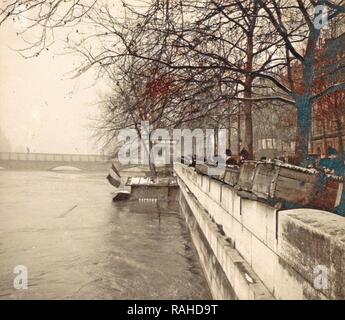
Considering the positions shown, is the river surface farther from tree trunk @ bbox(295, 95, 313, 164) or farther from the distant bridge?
the distant bridge

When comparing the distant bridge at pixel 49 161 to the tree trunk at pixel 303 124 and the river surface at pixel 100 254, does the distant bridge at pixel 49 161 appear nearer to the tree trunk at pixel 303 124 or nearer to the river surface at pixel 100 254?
the river surface at pixel 100 254

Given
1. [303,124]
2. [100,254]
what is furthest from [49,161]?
[303,124]

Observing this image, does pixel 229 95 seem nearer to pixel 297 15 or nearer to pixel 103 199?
pixel 297 15

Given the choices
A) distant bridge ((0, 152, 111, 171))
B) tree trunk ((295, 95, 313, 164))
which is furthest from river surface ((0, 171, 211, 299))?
distant bridge ((0, 152, 111, 171))

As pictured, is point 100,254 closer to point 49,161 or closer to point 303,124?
point 303,124

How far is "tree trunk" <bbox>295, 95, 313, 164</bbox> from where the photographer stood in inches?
370

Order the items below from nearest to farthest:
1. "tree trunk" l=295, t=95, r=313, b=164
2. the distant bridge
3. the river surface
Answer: "tree trunk" l=295, t=95, r=313, b=164
the river surface
the distant bridge

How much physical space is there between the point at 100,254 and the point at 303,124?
8025 millimetres

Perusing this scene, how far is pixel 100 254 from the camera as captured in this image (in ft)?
45.3

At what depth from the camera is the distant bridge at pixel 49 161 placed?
7362 cm

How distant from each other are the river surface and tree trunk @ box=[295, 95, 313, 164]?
3.87 meters

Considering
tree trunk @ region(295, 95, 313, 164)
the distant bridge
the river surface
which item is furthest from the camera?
the distant bridge

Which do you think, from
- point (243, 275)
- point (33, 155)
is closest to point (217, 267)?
point (243, 275)
